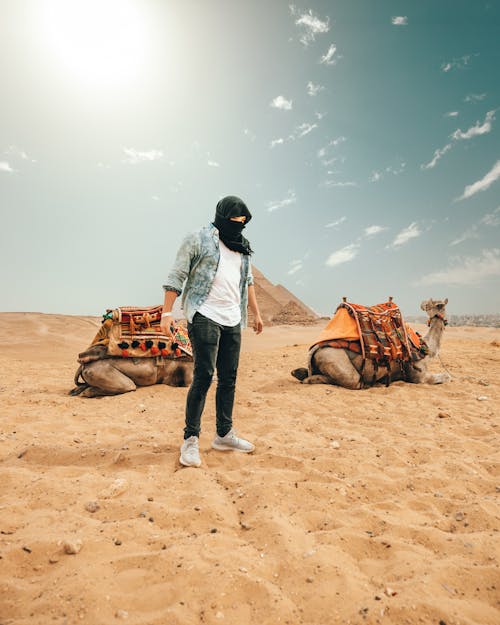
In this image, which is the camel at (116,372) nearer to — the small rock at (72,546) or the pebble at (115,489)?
the pebble at (115,489)

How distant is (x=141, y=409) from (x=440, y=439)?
11.4 feet

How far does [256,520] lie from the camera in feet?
7.38

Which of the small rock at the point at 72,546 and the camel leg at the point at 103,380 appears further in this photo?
the camel leg at the point at 103,380

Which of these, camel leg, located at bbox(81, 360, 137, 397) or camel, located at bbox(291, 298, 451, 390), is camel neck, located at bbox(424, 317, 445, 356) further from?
camel leg, located at bbox(81, 360, 137, 397)

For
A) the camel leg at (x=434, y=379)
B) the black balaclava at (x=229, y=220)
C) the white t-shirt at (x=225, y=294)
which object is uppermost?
the black balaclava at (x=229, y=220)

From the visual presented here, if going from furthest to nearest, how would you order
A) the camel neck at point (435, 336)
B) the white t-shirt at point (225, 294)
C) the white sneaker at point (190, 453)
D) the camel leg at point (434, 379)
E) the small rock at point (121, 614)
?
the camel neck at point (435, 336) < the camel leg at point (434, 379) < the white t-shirt at point (225, 294) < the white sneaker at point (190, 453) < the small rock at point (121, 614)

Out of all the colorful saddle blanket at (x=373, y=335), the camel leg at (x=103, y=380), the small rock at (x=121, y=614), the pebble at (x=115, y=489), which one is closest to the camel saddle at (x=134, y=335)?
the camel leg at (x=103, y=380)

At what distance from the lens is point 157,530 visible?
214cm

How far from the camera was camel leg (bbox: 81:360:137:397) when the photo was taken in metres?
5.50

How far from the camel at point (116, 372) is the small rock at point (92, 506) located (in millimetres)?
3333

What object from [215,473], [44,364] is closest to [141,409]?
[215,473]

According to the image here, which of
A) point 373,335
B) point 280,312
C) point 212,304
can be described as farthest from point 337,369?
point 280,312

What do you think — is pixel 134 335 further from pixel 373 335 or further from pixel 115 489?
pixel 373 335

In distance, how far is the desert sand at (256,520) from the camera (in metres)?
1.60
